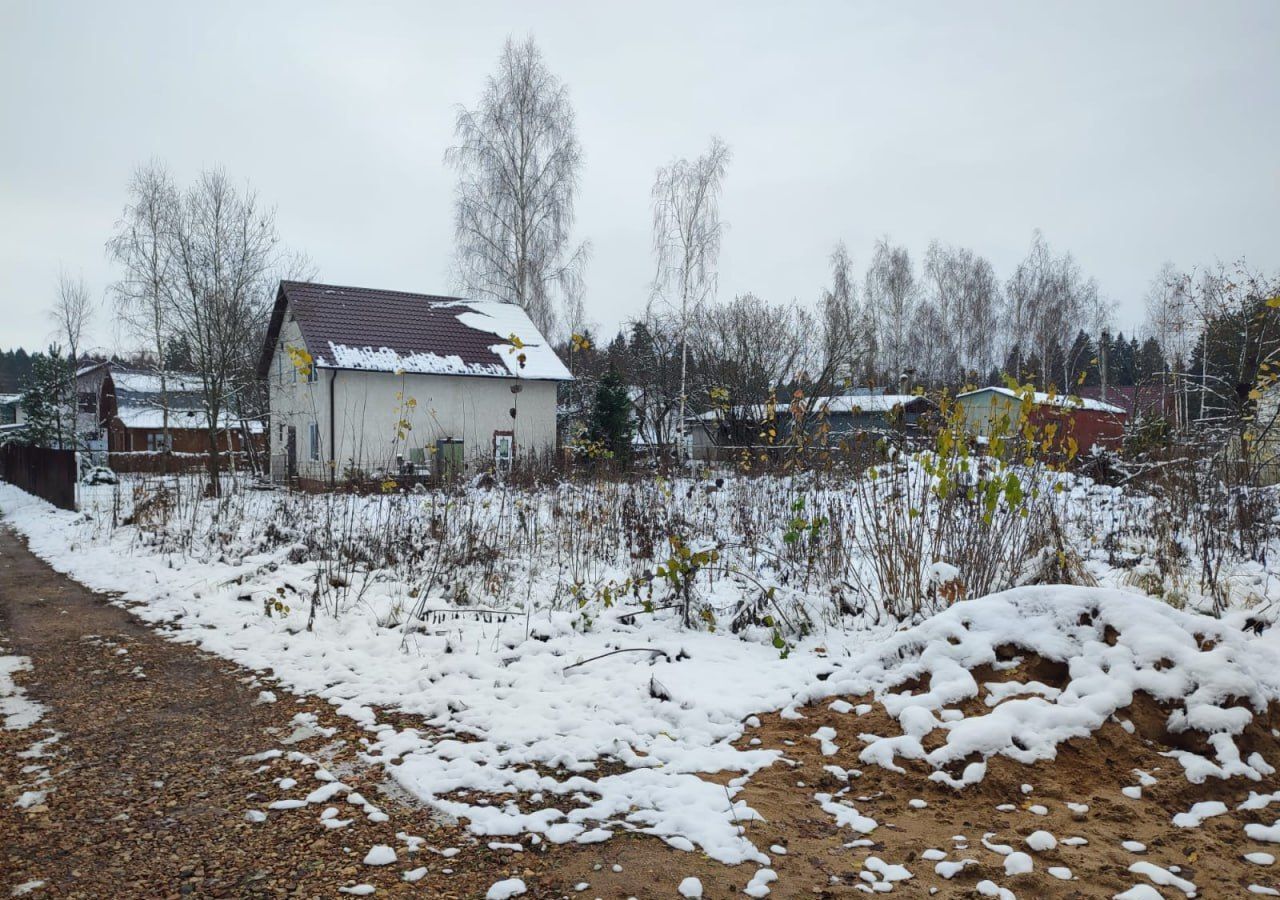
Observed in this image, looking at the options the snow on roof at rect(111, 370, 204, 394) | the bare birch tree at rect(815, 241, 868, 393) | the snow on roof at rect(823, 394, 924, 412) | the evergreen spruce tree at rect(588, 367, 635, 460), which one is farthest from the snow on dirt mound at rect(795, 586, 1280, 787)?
the snow on roof at rect(111, 370, 204, 394)

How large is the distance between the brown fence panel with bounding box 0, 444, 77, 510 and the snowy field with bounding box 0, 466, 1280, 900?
8.13 m

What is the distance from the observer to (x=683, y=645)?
5.13m

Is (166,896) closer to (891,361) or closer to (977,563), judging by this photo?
(977,563)

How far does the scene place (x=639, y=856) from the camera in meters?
→ 2.73

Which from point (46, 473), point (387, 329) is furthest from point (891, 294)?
point (46, 473)

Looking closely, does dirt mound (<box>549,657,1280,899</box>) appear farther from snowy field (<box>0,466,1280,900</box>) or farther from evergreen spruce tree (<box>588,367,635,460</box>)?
evergreen spruce tree (<box>588,367,635,460</box>)

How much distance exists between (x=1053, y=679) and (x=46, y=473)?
70.2ft

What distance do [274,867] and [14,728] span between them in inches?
93.3

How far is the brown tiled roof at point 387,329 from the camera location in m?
21.6

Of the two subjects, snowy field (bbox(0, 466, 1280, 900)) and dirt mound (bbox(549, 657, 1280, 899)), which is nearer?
dirt mound (bbox(549, 657, 1280, 899))

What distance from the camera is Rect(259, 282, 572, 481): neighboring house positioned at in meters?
21.4

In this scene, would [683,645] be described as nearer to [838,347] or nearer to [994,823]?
[994,823]

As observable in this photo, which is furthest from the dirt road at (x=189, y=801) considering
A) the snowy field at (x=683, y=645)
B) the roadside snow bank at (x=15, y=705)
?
the snowy field at (x=683, y=645)

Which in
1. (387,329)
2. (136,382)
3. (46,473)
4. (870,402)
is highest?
(387,329)
